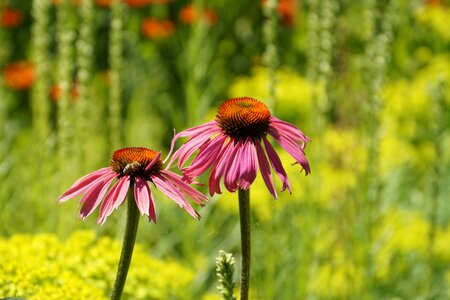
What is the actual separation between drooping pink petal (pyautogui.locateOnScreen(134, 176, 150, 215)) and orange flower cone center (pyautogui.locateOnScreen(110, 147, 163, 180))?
0.01m

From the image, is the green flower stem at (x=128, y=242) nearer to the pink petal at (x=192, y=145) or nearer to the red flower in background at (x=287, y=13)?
the pink petal at (x=192, y=145)

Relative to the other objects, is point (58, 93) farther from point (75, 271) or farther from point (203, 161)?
point (203, 161)

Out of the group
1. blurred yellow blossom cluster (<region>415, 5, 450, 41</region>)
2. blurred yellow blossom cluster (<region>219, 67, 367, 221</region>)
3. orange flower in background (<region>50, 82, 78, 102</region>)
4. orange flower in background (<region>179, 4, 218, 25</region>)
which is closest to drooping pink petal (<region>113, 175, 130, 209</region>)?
blurred yellow blossom cluster (<region>219, 67, 367, 221</region>)

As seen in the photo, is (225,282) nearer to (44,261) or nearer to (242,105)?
(242,105)

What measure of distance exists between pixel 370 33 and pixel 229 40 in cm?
386

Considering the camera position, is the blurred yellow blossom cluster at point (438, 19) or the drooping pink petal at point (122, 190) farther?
the blurred yellow blossom cluster at point (438, 19)

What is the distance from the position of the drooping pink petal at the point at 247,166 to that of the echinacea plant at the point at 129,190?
3.0 inches

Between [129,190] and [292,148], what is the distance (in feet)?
0.87

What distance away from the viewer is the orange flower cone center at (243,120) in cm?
122

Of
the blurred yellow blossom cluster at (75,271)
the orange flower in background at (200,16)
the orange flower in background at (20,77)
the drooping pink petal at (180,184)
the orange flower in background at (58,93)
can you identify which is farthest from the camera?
the orange flower in background at (20,77)

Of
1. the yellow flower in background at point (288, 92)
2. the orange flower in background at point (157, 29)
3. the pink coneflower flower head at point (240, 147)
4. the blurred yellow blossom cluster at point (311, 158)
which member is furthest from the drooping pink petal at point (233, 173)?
the orange flower in background at point (157, 29)

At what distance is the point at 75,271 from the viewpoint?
1.94m

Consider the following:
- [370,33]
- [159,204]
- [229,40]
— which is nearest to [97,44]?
[229,40]

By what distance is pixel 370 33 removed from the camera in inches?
102
